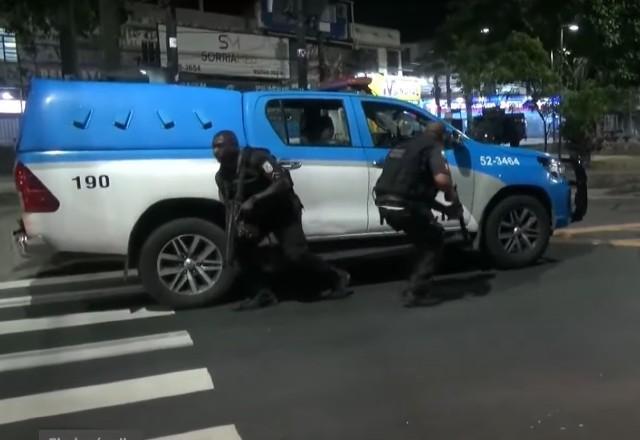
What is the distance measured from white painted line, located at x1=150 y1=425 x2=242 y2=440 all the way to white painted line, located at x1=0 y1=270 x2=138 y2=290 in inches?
181

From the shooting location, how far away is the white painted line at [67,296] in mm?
7898

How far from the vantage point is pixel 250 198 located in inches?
258

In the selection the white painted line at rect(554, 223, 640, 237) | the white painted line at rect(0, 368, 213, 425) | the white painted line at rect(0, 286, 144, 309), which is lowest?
the white painted line at rect(0, 368, 213, 425)

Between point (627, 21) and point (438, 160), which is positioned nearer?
point (438, 160)

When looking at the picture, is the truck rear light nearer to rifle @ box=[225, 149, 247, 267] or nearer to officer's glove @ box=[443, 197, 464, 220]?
rifle @ box=[225, 149, 247, 267]

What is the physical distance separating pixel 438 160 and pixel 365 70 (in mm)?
29011

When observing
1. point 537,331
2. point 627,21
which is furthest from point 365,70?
point 537,331

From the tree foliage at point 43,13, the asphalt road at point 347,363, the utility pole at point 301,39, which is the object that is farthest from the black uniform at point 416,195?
the tree foliage at point 43,13

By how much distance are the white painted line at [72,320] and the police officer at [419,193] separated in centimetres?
223

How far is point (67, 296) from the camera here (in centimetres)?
812

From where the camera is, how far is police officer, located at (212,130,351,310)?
6559 millimetres

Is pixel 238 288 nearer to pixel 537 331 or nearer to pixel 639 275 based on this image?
pixel 537 331

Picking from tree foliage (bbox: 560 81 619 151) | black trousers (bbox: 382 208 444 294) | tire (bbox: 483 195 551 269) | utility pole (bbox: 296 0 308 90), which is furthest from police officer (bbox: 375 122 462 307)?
tree foliage (bbox: 560 81 619 151)

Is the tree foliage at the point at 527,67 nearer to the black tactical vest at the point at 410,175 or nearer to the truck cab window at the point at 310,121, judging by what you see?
the truck cab window at the point at 310,121
